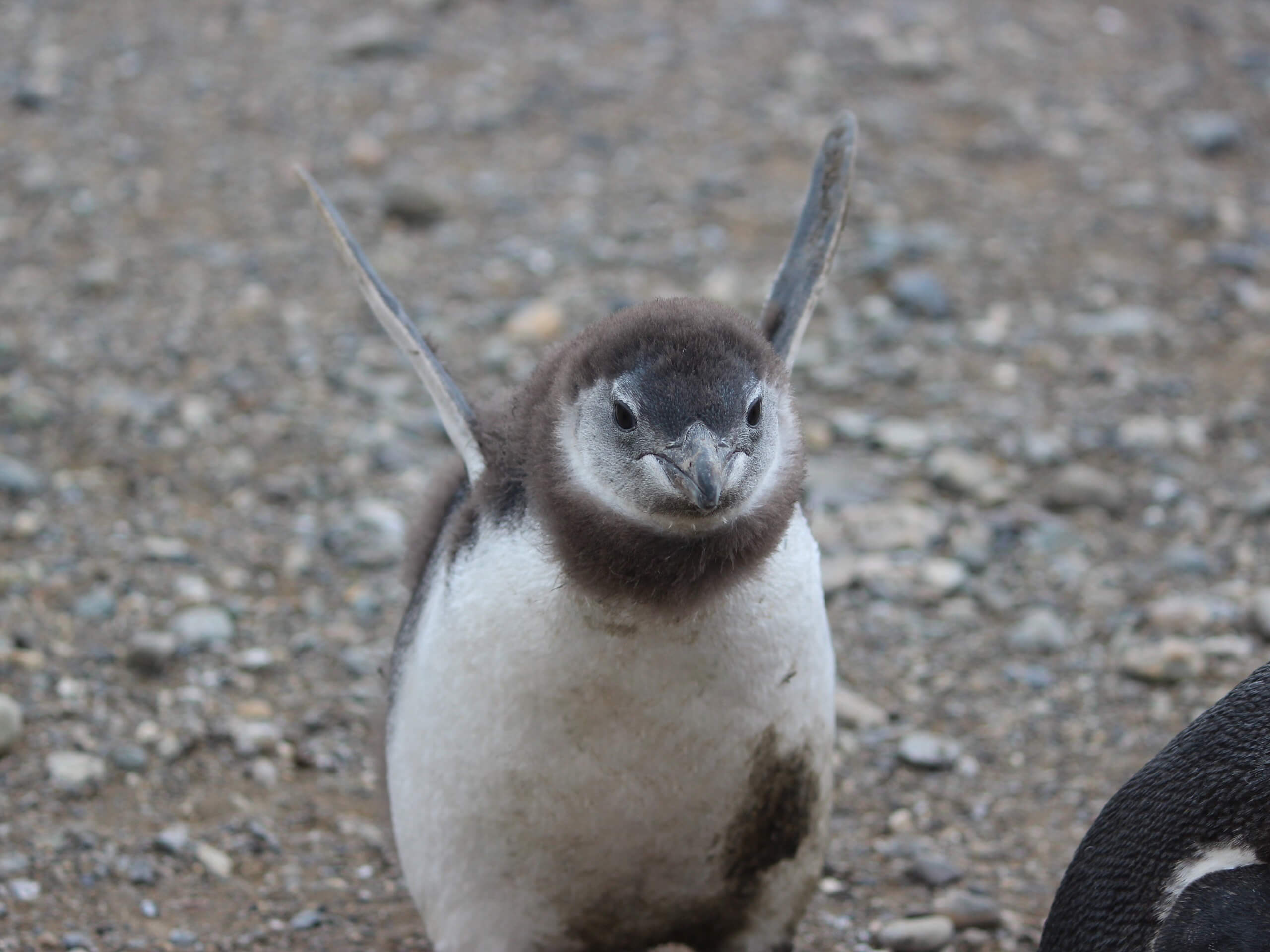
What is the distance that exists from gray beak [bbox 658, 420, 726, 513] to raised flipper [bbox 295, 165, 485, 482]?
0.61 meters

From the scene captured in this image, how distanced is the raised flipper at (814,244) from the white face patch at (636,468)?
1.64 ft

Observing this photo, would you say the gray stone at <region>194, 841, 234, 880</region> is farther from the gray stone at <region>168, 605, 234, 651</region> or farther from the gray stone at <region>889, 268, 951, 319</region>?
the gray stone at <region>889, 268, 951, 319</region>

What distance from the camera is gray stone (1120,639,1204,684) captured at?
4.17m

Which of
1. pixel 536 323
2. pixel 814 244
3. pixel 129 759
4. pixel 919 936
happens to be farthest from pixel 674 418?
pixel 536 323

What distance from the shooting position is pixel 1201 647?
423cm

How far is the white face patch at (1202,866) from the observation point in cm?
240

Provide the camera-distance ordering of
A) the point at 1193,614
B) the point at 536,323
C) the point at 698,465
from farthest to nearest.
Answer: the point at 536,323 → the point at 1193,614 → the point at 698,465

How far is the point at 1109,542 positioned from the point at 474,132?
354 cm

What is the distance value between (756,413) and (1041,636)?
6.74ft

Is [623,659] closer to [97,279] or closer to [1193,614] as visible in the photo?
[1193,614]

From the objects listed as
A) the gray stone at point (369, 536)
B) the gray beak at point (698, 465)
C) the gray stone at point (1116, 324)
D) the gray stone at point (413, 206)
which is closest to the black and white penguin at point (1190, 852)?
the gray beak at point (698, 465)

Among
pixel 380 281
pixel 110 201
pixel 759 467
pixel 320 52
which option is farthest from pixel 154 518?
pixel 320 52

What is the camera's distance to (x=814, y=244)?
3373mm

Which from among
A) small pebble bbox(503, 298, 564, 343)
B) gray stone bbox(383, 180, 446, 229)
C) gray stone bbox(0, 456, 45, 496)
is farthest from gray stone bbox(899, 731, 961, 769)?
gray stone bbox(383, 180, 446, 229)
